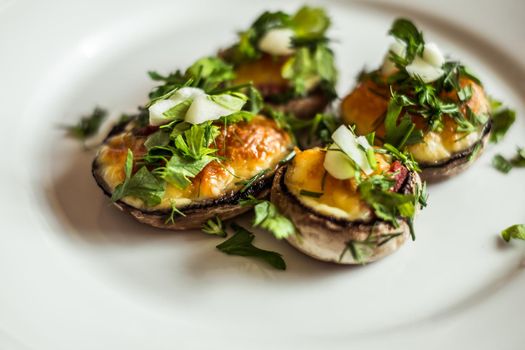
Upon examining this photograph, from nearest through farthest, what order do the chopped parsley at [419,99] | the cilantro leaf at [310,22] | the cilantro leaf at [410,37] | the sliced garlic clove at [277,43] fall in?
the chopped parsley at [419,99], the cilantro leaf at [410,37], the sliced garlic clove at [277,43], the cilantro leaf at [310,22]

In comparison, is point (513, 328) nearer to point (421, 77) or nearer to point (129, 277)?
point (421, 77)

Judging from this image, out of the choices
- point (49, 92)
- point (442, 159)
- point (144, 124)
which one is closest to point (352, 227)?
point (442, 159)

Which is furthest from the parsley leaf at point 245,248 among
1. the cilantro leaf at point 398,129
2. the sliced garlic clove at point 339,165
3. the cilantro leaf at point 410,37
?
the cilantro leaf at point 410,37

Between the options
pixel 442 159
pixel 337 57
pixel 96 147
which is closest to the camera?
pixel 442 159

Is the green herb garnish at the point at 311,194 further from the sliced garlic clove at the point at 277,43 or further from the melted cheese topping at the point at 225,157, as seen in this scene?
the sliced garlic clove at the point at 277,43

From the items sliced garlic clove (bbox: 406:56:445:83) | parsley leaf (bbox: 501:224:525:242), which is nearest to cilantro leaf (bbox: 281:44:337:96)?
sliced garlic clove (bbox: 406:56:445:83)
